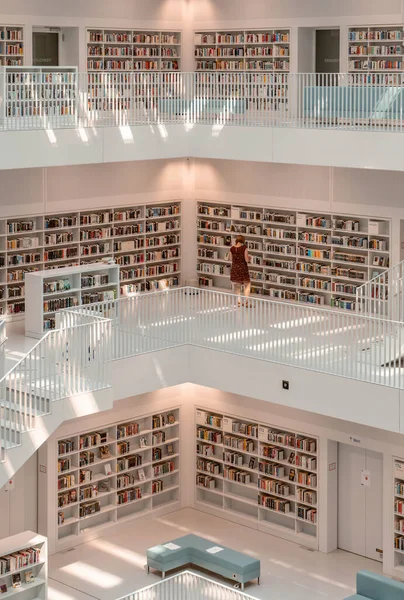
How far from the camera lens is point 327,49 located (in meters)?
20.0

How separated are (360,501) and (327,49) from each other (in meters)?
7.81

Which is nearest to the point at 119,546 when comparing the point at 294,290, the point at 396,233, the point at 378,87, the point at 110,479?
the point at 110,479

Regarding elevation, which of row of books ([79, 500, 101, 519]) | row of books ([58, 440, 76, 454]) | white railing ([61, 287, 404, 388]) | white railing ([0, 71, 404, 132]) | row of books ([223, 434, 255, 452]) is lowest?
row of books ([79, 500, 101, 519])

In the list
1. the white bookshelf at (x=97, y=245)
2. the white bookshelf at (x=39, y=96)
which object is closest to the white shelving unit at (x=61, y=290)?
the white bookshelf at (x=97, y=245)

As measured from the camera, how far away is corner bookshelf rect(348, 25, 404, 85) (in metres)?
18.5

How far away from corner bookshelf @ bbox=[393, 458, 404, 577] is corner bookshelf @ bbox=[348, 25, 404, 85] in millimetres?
6073

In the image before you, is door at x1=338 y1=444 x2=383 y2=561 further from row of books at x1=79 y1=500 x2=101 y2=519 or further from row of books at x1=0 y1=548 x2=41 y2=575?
row of books at x1=0 y1=548 x2=41 y2=575

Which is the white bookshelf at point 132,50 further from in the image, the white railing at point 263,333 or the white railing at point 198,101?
the white railing at point 263,333

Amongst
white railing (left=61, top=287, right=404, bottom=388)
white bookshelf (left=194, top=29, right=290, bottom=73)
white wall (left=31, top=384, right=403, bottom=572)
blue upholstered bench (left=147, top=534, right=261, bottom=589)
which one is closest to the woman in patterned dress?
white railing (left=61, top=287, right=404, bottom=388)

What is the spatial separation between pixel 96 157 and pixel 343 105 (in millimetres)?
3710

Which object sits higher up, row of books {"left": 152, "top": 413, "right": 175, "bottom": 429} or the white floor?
row of books {"left": 152, "top": 413, "right": 175, "bottom": 429}

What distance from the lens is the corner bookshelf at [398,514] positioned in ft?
55.1

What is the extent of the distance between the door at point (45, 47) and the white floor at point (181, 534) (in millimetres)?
8012

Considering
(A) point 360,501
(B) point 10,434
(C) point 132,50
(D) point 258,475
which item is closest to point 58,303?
(D) point 258,475
